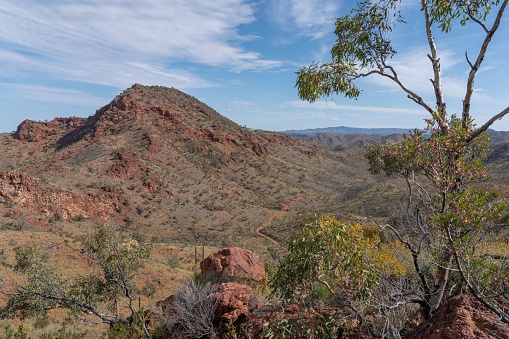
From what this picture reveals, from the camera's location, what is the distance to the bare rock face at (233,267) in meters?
11.2

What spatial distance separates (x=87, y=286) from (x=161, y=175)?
40.0 metres

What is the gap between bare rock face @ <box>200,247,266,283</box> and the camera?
441 inches

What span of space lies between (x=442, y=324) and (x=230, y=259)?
29.3ft

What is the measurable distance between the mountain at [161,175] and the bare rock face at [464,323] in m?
27.5

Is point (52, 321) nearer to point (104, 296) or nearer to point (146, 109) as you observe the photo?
point (104, 296)

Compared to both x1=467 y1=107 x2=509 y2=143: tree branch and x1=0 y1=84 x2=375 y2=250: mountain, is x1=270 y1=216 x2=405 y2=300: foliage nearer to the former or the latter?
x1=467 y1=107 x2=509 y2=143: tree branch

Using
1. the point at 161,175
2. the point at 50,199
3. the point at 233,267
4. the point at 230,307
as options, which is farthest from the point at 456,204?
the point at 161,175

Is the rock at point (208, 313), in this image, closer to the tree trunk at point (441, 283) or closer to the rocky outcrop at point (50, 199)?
the tree trunk at point (441, 283)

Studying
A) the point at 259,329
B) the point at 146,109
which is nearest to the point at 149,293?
the point at 259,329

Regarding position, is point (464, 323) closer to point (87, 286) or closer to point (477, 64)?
point (477, 64)

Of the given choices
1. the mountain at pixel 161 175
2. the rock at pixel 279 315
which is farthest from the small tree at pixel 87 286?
the mountain at pixel 161 175

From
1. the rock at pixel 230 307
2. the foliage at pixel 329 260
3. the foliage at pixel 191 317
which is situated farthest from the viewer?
the rock at pixel 230 307

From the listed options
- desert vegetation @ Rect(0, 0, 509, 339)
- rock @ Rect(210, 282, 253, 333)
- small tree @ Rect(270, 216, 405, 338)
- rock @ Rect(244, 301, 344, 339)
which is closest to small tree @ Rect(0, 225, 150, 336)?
desert vegetation @ Rect(0, 0, 509, 339)

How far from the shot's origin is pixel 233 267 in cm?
1142
